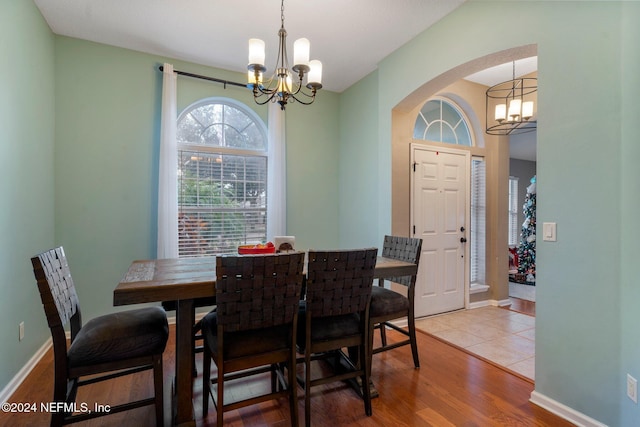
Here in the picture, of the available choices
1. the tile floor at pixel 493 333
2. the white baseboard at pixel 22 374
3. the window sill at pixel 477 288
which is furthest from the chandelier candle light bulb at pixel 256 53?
the window sill at pixel 477 288

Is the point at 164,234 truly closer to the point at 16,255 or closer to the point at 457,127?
the point at 16,255

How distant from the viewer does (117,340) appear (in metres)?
1.60

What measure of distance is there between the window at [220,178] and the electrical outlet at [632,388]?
132 inches

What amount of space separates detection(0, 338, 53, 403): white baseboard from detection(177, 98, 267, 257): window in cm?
138

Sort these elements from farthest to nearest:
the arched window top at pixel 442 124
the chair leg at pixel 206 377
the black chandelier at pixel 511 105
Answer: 1. the arched window top at pixel 442 124
2. the black chandelier at pixel 511 105
3. the chair leg at pixel 206 377

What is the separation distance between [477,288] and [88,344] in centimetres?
413

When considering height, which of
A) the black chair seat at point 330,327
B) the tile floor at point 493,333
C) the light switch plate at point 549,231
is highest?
the light switch plate at point 549,231

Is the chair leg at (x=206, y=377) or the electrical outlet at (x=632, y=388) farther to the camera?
the chair leg at (x=206, y=377)

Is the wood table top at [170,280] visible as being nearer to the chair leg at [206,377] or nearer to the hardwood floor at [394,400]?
the chair leg at [206,377]

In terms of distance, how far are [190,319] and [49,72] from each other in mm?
2841

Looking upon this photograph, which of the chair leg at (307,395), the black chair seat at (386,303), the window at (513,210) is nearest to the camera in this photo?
the chair leg at (307,395)

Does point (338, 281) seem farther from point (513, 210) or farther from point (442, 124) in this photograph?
point (513, 210)

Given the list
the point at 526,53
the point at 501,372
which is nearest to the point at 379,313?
the point at 501,372

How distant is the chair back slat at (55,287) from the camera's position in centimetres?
147
